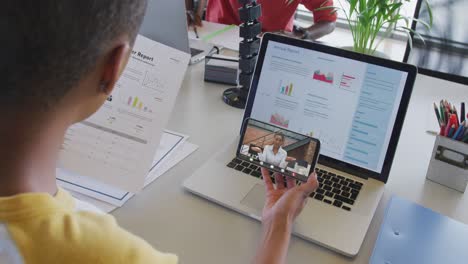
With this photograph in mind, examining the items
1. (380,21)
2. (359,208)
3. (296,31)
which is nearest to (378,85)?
(359,208)

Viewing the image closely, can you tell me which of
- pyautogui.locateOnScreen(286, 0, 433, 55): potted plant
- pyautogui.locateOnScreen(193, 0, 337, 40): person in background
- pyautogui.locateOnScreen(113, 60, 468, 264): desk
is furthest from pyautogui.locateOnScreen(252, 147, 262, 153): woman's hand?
pyautogui.locateOnScreen(193, 0, 337, 40): person in background

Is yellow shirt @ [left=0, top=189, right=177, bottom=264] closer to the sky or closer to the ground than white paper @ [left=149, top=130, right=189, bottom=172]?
closer to the sky

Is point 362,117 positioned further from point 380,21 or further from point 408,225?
point 380,21

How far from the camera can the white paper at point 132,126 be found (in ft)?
2.75

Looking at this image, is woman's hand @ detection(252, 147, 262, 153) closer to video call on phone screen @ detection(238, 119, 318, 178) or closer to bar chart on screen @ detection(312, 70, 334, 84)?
video call on phone screen @ detection(238, 119, 318, 178)

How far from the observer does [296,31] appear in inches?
72.5

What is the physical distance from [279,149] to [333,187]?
156 millimetres

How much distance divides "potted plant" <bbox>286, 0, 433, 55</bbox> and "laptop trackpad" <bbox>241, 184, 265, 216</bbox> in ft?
2.41

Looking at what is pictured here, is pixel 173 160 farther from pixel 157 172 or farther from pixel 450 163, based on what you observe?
pixel 450 163

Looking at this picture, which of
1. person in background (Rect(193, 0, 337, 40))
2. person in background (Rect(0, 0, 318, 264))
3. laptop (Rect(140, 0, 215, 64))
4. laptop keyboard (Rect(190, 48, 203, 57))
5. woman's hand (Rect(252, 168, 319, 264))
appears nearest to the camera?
person in background (Rect(0, 0, 318, 264))

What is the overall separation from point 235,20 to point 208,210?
1.59 metres

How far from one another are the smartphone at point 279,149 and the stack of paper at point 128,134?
0.57ft

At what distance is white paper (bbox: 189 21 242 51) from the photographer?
169cm

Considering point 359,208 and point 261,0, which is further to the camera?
point 261,0
